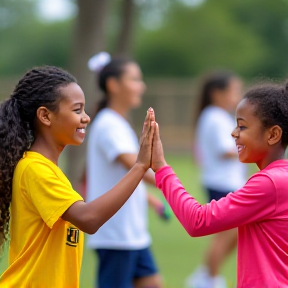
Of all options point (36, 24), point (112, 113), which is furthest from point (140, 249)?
point (36, 24)

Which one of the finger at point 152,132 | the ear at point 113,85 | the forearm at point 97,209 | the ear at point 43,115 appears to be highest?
the ear at point 113,85

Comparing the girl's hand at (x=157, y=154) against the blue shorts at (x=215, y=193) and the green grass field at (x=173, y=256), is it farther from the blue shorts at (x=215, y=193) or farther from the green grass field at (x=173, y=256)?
the blue shorts at (x=215, y=193)

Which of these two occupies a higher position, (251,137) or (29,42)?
(29,42)

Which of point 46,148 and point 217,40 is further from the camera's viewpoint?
point 217,40

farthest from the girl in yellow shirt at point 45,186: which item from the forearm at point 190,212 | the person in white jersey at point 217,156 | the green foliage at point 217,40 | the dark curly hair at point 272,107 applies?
the green foliage at point 217,40

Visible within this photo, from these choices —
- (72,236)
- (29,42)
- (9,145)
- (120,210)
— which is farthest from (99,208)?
(29,42)

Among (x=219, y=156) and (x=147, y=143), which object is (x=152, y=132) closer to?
(x=147, y=143)

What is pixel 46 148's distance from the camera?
11.0 ft

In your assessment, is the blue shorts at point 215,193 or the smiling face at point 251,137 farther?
the blue shorts at point 215,193

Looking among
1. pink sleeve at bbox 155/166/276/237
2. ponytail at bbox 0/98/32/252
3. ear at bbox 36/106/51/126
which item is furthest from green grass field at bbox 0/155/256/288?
pink sleeve at bbox 155/166/276/237

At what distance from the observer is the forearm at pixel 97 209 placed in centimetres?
314

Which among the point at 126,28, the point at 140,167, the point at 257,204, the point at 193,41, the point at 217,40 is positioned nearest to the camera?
the point at 257,204

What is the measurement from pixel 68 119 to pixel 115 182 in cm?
187

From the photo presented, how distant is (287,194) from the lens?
3.12 metres
